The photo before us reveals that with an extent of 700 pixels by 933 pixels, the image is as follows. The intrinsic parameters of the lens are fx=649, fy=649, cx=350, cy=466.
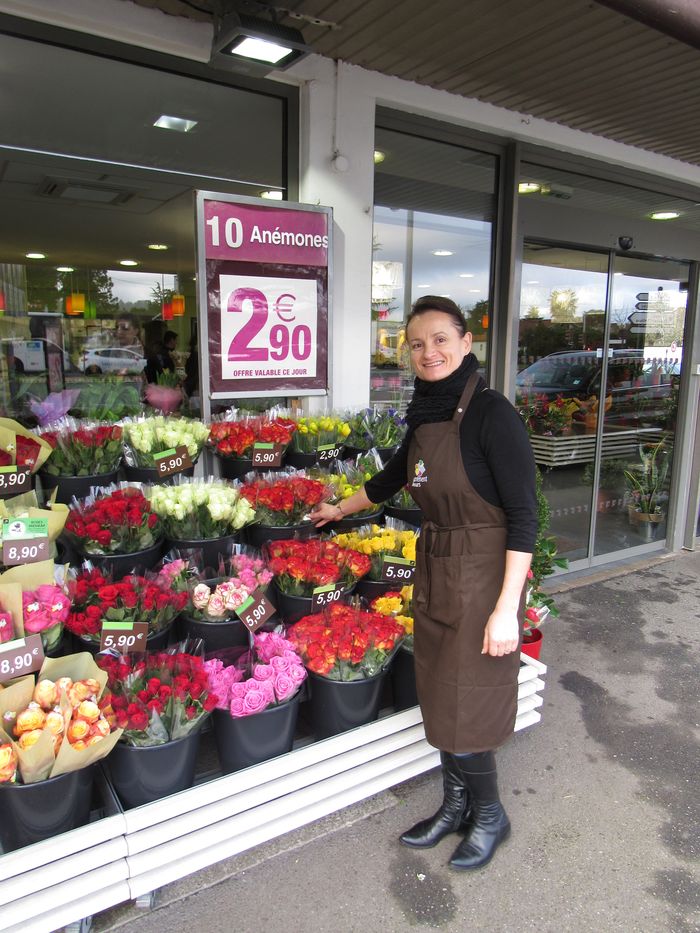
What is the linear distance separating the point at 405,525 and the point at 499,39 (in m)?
→ 2.55

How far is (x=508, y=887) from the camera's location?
90.1 inches

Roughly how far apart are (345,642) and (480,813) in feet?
2.59

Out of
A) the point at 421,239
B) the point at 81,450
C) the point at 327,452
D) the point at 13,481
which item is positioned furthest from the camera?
the point at 421,239

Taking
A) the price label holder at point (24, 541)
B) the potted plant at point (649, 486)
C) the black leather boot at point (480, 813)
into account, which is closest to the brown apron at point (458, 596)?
the black leather boot at point (480, 813)

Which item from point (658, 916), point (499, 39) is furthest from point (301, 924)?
point (499, 39)

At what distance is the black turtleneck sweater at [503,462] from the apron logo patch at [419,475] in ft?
0.55

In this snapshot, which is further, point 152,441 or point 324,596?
point 152,441

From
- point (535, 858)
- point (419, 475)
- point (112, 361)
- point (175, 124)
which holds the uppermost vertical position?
point (175, 124)

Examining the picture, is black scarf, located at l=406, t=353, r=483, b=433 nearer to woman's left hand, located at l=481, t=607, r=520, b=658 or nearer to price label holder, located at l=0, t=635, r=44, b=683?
woman's left hand, located at l=481, t=607, r=520, b=658

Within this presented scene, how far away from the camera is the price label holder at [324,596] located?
2.69m

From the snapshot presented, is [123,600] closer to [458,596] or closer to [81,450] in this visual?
[81,450]

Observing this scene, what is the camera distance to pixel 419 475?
2.27 metres

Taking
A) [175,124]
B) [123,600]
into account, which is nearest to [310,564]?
[123,600]

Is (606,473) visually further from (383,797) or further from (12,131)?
(12,131)
